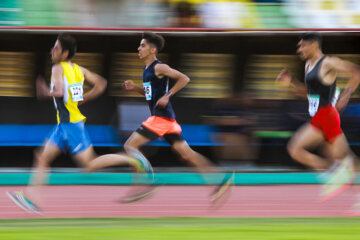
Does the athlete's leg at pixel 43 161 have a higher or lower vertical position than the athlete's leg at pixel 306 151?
higher

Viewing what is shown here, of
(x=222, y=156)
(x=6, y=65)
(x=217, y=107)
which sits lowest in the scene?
(x=222, y=156)

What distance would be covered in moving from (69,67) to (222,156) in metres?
5.20

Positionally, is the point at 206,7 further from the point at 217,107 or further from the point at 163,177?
the point at 163,177

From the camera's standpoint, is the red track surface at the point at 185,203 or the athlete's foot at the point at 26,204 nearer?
the athlete's foot at the point at 26,204

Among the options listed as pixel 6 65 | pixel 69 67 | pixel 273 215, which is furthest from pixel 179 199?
pixel 6 65

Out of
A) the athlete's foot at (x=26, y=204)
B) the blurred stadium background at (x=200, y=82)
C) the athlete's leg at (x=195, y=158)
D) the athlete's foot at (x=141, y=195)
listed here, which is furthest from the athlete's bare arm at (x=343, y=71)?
the blurred stadium background at (x=200, y=82)

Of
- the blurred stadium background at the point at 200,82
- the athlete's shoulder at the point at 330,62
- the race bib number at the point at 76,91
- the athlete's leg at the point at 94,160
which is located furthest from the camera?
the blurred stadium background at the point at 200,82

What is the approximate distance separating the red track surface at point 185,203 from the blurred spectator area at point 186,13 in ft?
8.00

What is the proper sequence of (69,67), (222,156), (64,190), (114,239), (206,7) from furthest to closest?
(222,156), (206,7), (64,190), (69,67), (114,239)

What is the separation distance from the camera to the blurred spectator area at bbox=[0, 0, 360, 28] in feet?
38.3

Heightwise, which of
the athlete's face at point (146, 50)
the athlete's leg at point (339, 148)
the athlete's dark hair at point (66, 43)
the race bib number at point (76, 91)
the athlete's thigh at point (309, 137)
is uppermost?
the athlete's dark hair at point (66, 43)

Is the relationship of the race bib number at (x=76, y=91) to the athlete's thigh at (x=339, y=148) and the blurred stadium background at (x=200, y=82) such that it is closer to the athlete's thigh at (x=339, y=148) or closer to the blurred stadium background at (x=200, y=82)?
the athlete's thigh at (x=339, y=148)

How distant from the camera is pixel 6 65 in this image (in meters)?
12.9

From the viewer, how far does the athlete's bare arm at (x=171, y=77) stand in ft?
27.7
